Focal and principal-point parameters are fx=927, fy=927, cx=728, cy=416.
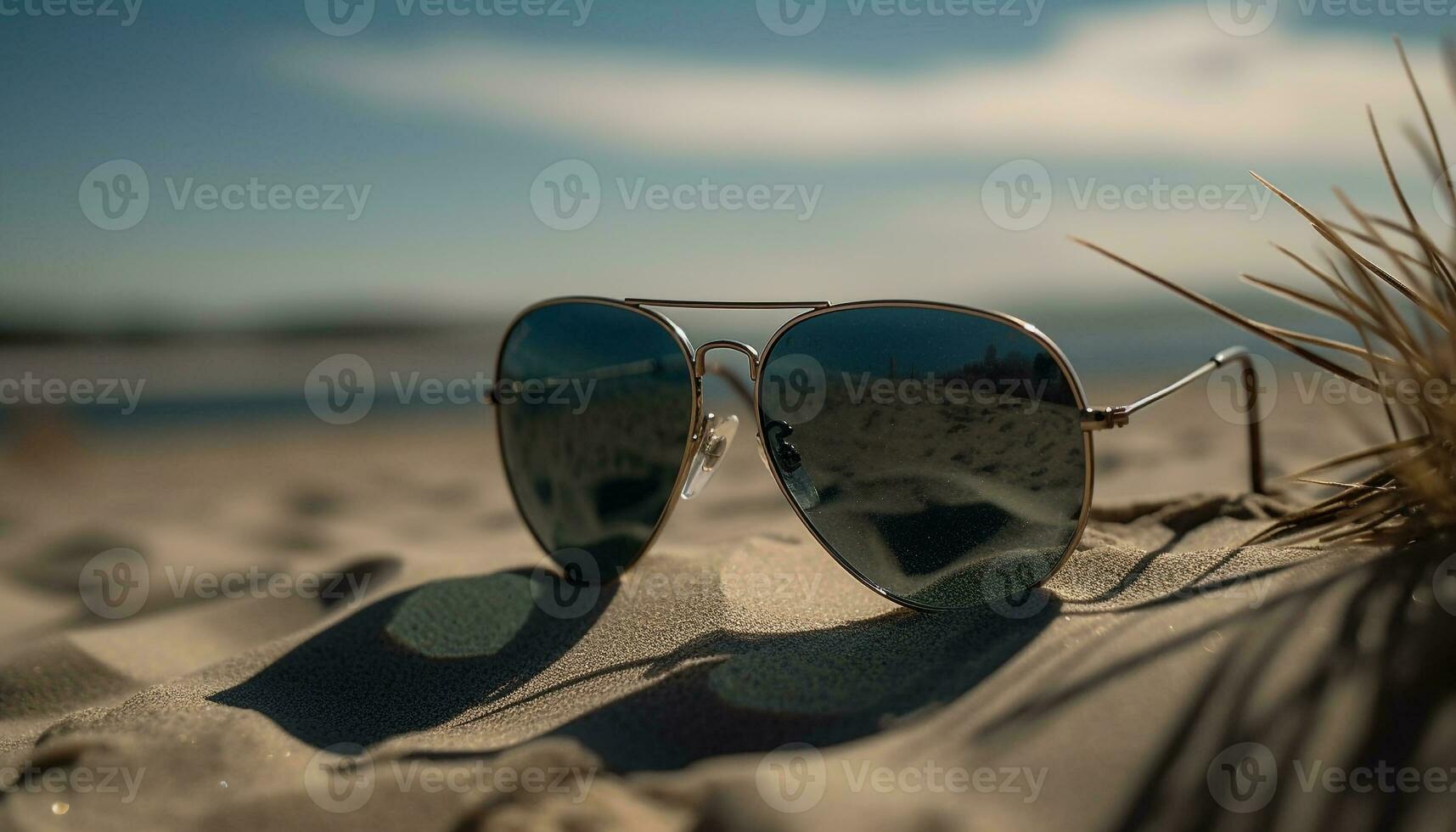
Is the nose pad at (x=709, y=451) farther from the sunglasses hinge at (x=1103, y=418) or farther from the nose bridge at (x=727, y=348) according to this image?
the sunglasses hinge at (x=1103, y=418)

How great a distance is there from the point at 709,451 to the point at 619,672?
0.64m

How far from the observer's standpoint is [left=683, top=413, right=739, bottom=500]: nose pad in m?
2.19

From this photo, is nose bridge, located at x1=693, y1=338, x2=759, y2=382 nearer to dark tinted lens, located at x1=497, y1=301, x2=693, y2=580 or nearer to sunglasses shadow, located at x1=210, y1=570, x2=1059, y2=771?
dark tinted lens, located at x1=497, y1=301, x2=693, y2=580

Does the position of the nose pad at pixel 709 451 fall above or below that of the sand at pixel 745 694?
above

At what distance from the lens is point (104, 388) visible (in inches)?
379

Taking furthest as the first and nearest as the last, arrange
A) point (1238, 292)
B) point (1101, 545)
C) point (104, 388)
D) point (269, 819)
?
point (1238, 292)
point (104, 388)
point (1101, 545)
point (269, 819)

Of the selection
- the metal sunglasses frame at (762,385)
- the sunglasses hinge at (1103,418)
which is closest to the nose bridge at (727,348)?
the metal sunglasses frame at (762,385)

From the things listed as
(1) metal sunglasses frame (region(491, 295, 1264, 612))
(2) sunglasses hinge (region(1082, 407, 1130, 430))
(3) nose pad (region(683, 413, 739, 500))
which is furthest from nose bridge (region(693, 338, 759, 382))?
(2) sunglasses hinge (region(1082, 407, 1130, 430))

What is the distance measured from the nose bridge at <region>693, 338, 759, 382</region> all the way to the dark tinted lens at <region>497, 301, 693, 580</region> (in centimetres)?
4

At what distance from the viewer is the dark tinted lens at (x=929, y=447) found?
1.76m

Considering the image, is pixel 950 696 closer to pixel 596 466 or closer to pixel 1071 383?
pixel 1071 383

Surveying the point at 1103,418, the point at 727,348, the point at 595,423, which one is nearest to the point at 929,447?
the point at 1103,418

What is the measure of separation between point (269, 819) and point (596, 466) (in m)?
1.28

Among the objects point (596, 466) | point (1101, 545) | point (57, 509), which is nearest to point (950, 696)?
point (1101, 545)
